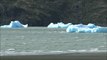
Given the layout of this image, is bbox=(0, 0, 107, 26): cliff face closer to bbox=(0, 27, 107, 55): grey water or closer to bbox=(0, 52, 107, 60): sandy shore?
bbox=(0, 27, 107, 55): grey water

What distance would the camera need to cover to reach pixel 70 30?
27641mm

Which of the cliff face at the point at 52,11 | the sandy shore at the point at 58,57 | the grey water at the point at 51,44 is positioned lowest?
the sandy shore at the point at 58,57

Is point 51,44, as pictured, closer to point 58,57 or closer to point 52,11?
point 58,57

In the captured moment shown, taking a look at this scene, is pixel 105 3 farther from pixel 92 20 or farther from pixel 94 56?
pixel 94 56


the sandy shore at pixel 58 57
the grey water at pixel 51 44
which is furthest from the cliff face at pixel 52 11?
the sandy shore at pixel 58 57

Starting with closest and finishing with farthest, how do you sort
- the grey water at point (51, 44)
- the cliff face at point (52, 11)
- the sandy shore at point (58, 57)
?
the sandy shore at point (58, 57) → the grey water at point (51, 44) → the cliff face at point (52, 11)

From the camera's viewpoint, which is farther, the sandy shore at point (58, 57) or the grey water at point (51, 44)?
the grey water at point (51, 44)

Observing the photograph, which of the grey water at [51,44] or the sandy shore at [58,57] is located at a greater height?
the grey water at [51,44]

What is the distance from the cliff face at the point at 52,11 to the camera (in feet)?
151

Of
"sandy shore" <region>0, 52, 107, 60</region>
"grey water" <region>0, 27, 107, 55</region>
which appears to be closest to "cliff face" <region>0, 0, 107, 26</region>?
"grey water" <region>0, 27, 107, 55</region>

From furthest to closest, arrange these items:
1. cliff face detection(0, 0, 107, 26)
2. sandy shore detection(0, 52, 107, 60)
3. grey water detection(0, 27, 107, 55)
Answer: cliff face detection(0, 0, 107, 26), grey water detection(0, 27, 107, 55), sandy shore detection(0, 52, 107, 60)

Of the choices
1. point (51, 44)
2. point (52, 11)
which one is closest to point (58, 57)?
point (51, 44)

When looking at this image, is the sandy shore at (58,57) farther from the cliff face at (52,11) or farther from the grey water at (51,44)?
the cliff face at (52,11)

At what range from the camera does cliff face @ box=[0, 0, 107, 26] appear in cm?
4591
